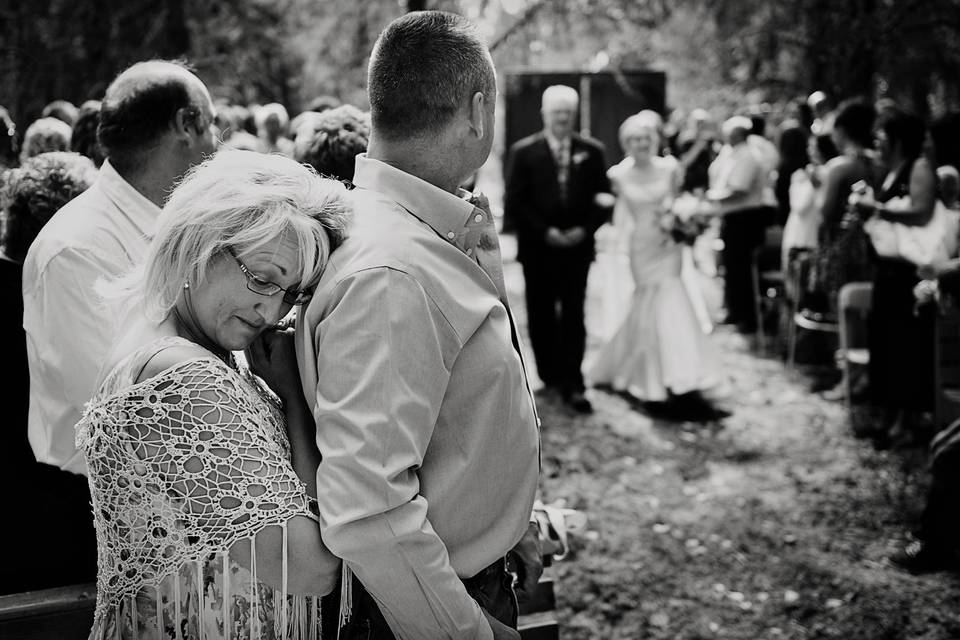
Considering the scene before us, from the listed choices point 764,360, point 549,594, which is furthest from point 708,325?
point 549,594

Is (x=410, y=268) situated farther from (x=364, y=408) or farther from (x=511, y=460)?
(x=511, y=460)

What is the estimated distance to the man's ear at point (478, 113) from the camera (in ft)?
6.41

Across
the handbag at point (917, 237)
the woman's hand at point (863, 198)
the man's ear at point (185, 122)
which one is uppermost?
the man's ear at point (185, 122)

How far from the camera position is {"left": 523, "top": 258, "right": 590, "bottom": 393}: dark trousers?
7754mm

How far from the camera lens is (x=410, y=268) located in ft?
5.77

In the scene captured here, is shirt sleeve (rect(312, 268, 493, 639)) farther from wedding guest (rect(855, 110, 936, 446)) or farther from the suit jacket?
the suit jacket

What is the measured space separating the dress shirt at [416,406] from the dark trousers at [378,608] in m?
0.10

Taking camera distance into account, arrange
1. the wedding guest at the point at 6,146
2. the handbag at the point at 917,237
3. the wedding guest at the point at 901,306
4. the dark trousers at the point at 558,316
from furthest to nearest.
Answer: the dark trousers at the point at 558,316 < the wedding guest at the point at 901,306 < the handbag at the point at 917,237 < the wedding guest at the point at 6,146

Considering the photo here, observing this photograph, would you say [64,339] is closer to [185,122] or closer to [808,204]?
[185,122]

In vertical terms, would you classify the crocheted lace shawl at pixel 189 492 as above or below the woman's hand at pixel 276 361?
below

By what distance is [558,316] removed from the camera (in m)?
8.12

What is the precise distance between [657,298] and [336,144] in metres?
4.95

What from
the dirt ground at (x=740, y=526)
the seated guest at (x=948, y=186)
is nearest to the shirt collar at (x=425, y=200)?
A: the dirt ground at (x=740, y=526)

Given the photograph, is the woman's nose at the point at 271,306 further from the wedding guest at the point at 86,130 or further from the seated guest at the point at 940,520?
the seated guest at the point at 940,520
